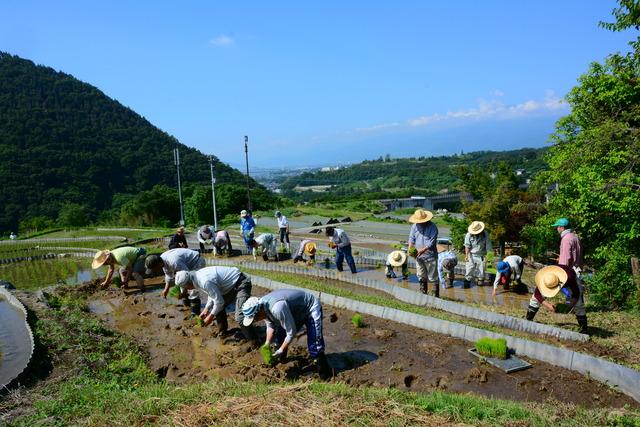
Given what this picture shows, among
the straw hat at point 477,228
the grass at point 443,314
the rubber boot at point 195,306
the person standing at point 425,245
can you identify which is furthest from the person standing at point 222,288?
the straw hat at point 477,228

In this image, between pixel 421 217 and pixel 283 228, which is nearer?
pixel 421 217

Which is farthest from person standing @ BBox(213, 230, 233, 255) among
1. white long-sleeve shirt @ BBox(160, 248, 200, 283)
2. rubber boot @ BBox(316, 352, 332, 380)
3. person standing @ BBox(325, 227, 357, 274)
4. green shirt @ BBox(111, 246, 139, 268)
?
rubber boot @ BBox(316, 352, 332, 380)

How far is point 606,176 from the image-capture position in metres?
11.8

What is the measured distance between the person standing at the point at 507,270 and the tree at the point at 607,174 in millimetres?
1474

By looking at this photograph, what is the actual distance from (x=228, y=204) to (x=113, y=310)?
30.1m

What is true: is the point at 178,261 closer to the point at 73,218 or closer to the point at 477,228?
the point at 477,228

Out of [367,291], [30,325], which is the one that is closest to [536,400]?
[367,291]

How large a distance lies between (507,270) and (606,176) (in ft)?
13.2

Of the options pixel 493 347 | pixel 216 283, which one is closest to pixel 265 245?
pixel 216 283

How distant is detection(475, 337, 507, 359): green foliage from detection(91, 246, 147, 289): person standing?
352 inches

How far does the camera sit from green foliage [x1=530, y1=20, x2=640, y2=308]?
1015cm

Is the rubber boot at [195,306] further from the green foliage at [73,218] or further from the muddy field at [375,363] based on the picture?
the green foliage at [73,218]

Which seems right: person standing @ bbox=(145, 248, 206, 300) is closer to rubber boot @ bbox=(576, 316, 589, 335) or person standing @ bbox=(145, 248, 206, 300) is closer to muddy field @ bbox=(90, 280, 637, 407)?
muddy field @ bbox=(90, 280, 637, 407)

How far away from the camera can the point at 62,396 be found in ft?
18.3
